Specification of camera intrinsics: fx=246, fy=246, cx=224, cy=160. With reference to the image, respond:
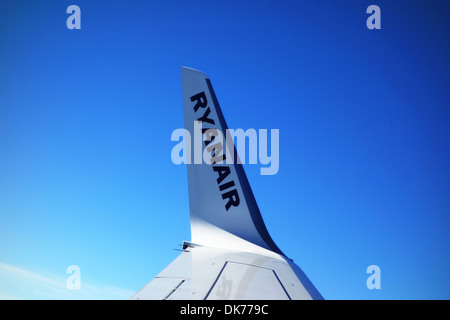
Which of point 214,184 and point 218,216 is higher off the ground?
point 214,184

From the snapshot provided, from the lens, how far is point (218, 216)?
4.91m

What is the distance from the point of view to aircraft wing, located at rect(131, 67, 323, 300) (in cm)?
360

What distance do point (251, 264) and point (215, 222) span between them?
126cm

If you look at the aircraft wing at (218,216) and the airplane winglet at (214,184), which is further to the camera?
the airplane winglet at (214,184)

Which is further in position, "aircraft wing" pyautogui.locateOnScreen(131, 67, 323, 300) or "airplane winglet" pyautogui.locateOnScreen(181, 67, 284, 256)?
"airplane winglet" pyautogui.locateOnScreen(181, 67, 284, 256)

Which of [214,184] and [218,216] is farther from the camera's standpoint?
[214,184]

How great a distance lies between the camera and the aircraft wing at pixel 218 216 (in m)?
3.60

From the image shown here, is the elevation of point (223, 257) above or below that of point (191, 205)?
below
